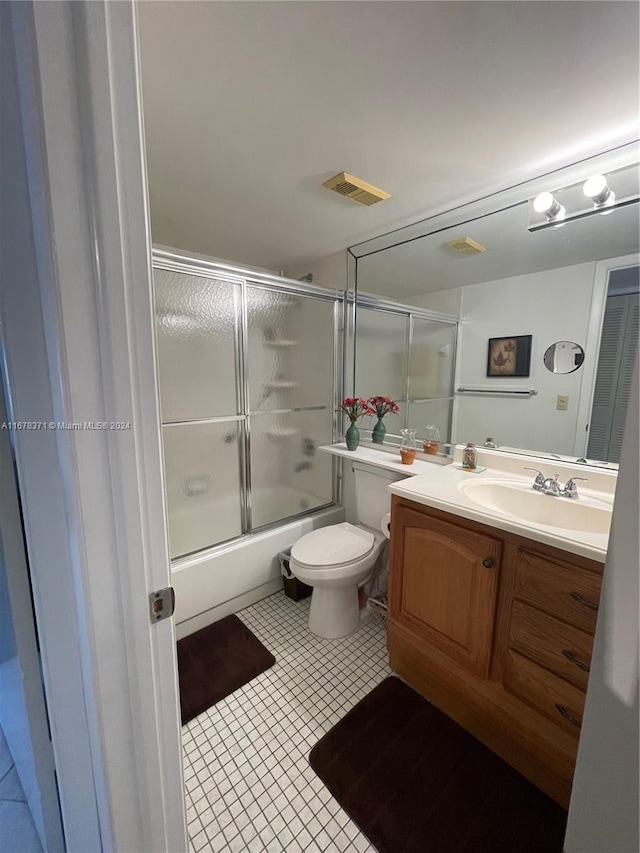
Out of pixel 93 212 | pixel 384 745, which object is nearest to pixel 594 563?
pixel 384 745

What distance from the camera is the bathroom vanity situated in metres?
1.04

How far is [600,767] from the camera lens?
17.0 inches

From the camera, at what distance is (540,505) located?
4.63ft

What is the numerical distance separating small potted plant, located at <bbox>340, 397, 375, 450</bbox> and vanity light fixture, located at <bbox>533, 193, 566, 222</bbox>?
1261 millimetres

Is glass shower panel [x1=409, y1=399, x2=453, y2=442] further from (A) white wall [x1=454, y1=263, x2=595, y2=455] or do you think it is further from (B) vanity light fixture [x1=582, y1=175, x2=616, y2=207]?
(B) vanity light fixture [x1=582, y1=175, x2=616, y2=207]

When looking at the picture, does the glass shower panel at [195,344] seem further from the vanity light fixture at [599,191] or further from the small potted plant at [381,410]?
the vanity light fixture at [599,191]

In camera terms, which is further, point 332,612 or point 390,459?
point 390,459

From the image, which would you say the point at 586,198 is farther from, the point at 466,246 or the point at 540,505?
the point at 540,505

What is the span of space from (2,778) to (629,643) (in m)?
1.82

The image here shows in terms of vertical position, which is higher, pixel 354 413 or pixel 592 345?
pixel 592 345

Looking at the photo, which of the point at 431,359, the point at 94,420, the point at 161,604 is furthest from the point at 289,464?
the point at 94,420

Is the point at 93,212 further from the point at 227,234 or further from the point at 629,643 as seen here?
the point at 227,234

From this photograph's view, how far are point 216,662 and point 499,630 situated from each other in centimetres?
129

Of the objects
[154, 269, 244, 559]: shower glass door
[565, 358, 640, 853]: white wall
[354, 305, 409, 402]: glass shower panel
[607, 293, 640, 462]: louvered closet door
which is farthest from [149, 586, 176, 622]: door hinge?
[354, 305, 409, 402]: glass shower panel
